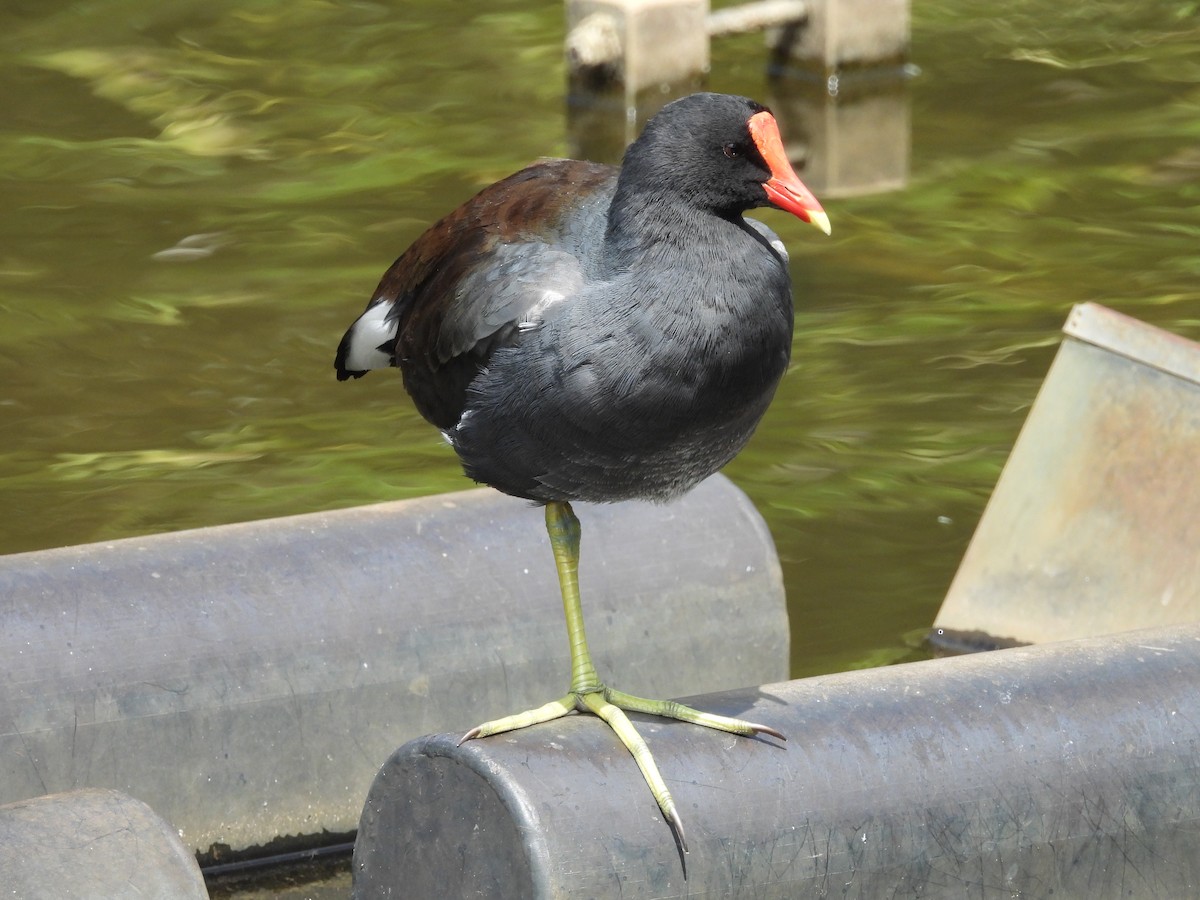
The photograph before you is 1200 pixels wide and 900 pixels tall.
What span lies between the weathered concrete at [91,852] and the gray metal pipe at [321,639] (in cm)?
83

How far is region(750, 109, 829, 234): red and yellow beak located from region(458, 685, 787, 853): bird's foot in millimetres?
815

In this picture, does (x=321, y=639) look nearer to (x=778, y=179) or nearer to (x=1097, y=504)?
(x=778, y=179)

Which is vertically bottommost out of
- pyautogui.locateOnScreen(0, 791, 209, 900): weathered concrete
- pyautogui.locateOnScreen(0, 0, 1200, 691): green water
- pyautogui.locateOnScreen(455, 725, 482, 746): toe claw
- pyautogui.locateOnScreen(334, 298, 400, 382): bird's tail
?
pyautogui.locateOnScreen(0, 0, 1200, 691): green water

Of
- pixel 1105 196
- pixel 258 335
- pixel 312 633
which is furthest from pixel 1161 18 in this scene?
pixel 312 633

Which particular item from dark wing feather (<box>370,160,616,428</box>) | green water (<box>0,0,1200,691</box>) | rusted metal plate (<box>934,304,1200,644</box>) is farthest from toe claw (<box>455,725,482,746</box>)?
rusted metal plate (<box>934,304,1200,644</box>)

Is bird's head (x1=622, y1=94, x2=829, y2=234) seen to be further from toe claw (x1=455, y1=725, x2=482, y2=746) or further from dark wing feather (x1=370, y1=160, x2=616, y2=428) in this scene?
toe claw (x1=455, y1=725, x2=482, y2=746)

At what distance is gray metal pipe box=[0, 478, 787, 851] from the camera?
3832mm

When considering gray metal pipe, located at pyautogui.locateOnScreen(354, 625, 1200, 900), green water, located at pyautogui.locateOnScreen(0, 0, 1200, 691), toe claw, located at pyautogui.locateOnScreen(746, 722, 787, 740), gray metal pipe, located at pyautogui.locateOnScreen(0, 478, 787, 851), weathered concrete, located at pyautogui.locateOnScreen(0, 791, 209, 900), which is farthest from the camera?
green water, located at pyautogui.locateOnScreen(0, 0, 1200, 691)

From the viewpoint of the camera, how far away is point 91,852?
291 centimetres

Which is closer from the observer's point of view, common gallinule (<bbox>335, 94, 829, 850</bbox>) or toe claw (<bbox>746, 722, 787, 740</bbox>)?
common gallinule (<bbox>335, 94, 829, 850</bbox>)

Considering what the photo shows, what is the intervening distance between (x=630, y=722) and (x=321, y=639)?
99 centimetres

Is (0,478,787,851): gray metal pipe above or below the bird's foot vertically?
below

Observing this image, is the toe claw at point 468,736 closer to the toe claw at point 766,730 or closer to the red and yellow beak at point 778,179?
the toe claw at point 766,730

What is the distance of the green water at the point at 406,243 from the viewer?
5.92m
